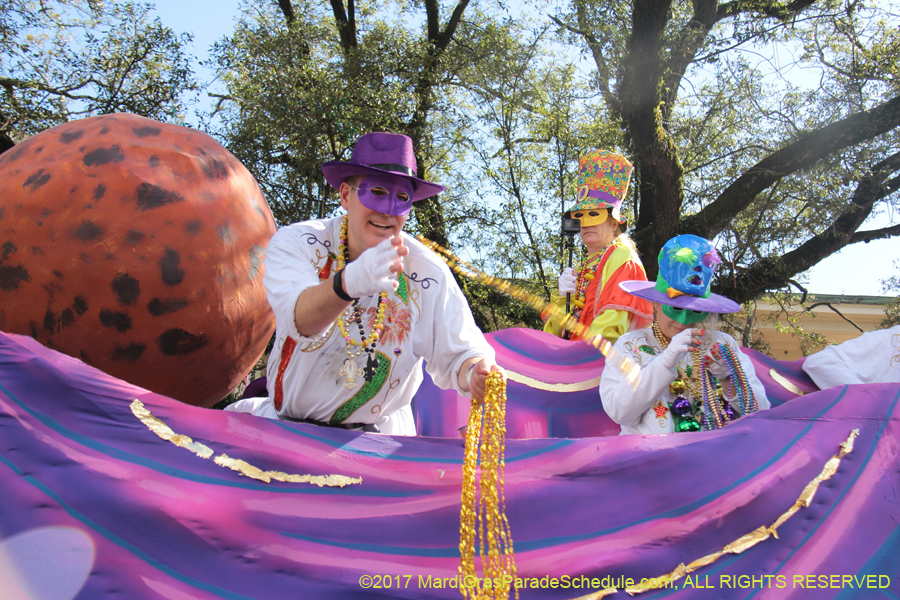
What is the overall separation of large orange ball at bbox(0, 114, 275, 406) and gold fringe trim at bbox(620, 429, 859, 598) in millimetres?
1684

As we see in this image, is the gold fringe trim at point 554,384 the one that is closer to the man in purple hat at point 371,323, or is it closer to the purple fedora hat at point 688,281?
the purple fedora hat at point 688,281

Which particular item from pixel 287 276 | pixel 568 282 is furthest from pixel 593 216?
pixel 287 276

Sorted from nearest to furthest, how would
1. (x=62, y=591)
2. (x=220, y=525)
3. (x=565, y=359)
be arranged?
(x=62, y=591)
(x=220, y=525)
(x=565, y=359)

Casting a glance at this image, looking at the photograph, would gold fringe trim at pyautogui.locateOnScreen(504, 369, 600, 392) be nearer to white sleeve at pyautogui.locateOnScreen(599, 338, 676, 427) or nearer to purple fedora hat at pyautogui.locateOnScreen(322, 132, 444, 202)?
white sleeve at pyautogui.locateOnScreen(599, 338, 676, 427)

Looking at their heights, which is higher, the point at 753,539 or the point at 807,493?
the point at 807,493

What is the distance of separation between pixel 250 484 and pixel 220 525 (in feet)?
0.45

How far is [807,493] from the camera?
6.61 feet

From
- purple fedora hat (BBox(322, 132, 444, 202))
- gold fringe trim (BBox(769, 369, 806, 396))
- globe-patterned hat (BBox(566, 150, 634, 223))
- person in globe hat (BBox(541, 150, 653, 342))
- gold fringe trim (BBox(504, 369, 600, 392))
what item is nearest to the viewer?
purple fedora hat (BBox(322, 132, 444, 202))

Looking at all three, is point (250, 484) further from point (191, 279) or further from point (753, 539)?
point (753, 539)

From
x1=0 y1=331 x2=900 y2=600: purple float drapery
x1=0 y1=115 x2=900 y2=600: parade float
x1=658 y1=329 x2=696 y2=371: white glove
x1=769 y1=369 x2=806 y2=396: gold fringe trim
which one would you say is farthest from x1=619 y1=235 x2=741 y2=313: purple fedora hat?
x1=0 y1=331 x2=900 y2=600: purple float drapery

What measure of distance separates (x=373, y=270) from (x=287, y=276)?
0.50m

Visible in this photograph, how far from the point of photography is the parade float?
1.67 m

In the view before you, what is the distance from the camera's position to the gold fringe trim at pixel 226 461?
183cm

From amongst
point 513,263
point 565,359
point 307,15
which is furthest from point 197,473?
point 307,15
